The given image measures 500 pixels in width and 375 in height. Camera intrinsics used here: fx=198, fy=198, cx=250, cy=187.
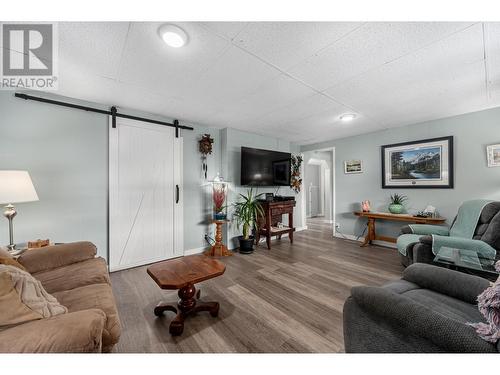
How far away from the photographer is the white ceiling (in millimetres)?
1396

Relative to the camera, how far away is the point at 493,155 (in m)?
2.75

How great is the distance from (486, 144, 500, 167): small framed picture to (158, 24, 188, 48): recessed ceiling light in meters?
4.07

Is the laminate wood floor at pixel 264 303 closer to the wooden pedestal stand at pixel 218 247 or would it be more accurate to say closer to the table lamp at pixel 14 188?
the wooden pedestal stand at pixel 218 247

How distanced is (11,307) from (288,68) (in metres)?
2.33

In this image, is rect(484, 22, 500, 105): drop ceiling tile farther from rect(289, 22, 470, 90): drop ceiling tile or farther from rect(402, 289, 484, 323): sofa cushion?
rect(402, 289, 484, 323): sofa cushion

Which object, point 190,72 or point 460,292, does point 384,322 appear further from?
point 190,72

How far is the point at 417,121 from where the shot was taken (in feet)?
11.0

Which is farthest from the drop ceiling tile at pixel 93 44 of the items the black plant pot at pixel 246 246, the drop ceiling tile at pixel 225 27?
the black plant pot at pixel 246 246

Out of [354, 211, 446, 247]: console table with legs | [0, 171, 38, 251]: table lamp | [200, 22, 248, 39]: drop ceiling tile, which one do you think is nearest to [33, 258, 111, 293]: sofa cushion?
[0, 171, 38, 251]: table lamp

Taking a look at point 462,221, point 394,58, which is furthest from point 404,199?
point 394,58

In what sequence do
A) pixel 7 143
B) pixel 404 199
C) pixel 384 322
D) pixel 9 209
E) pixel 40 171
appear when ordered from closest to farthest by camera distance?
pixel 384 322
pixel 9 209
pixel 7 143
pixel 40 171
pixel 404 199

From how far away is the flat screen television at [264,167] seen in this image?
12.4 feet

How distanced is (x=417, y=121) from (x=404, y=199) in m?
1.36

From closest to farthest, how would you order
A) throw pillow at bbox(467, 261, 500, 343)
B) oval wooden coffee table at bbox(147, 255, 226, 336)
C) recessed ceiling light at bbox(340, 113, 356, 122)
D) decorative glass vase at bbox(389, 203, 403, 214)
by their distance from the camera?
throw pillow at bbox(467, 261, 500, 343), oval wooden coffee table at bbox(147, 255, 226, 336), recessed ceiling light at bbox(340, 113, 356, 122), decorative glass vase at bbox(389, 203, 403, 214)
